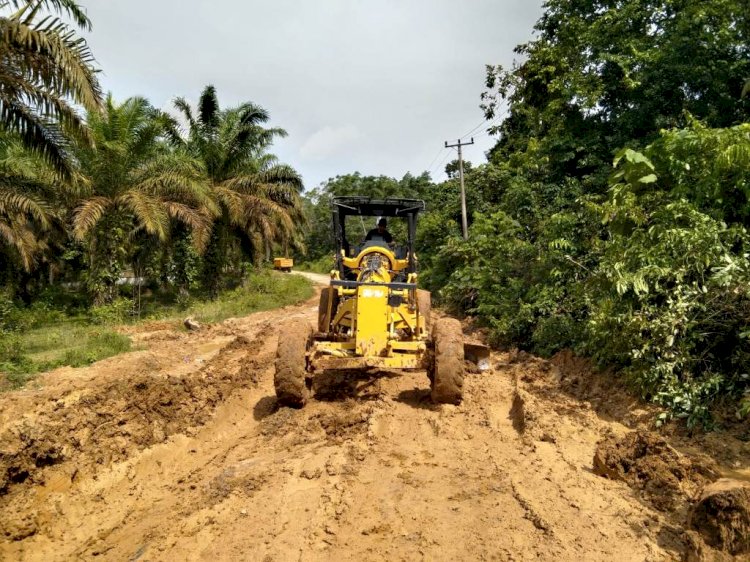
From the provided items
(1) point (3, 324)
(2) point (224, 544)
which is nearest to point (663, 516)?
(2) point (224, 544)

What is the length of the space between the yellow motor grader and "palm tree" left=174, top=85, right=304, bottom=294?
45.7 feet

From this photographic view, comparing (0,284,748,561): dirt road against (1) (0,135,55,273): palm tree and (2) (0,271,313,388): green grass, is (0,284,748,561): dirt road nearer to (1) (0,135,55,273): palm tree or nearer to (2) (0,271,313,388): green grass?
(2) (0,271,313,388): green grass

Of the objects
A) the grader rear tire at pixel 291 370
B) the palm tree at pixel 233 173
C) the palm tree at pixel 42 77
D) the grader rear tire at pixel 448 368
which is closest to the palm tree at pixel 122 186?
the palm tree at pixel 233 173

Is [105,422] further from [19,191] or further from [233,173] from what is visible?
[233,173]

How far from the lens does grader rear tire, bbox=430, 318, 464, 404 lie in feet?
20.4

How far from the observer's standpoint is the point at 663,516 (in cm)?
399

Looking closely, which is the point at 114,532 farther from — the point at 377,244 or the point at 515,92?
the point at 515,92

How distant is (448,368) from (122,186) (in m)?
13.9

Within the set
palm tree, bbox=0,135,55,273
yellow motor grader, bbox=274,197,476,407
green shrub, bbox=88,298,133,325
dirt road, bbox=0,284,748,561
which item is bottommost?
dirt road, bbox=0,284,748,561

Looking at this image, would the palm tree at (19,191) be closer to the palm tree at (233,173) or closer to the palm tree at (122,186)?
the palm tree at (122,186)

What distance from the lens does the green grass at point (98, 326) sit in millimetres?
9812

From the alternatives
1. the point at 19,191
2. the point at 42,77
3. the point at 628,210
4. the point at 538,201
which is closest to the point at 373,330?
the point at 628,210

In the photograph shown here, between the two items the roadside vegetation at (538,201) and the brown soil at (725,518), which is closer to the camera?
the brown soil at (725,518)

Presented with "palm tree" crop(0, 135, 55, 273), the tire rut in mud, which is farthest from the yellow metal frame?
"palm tree" crop(0, 135, 55, 273)
